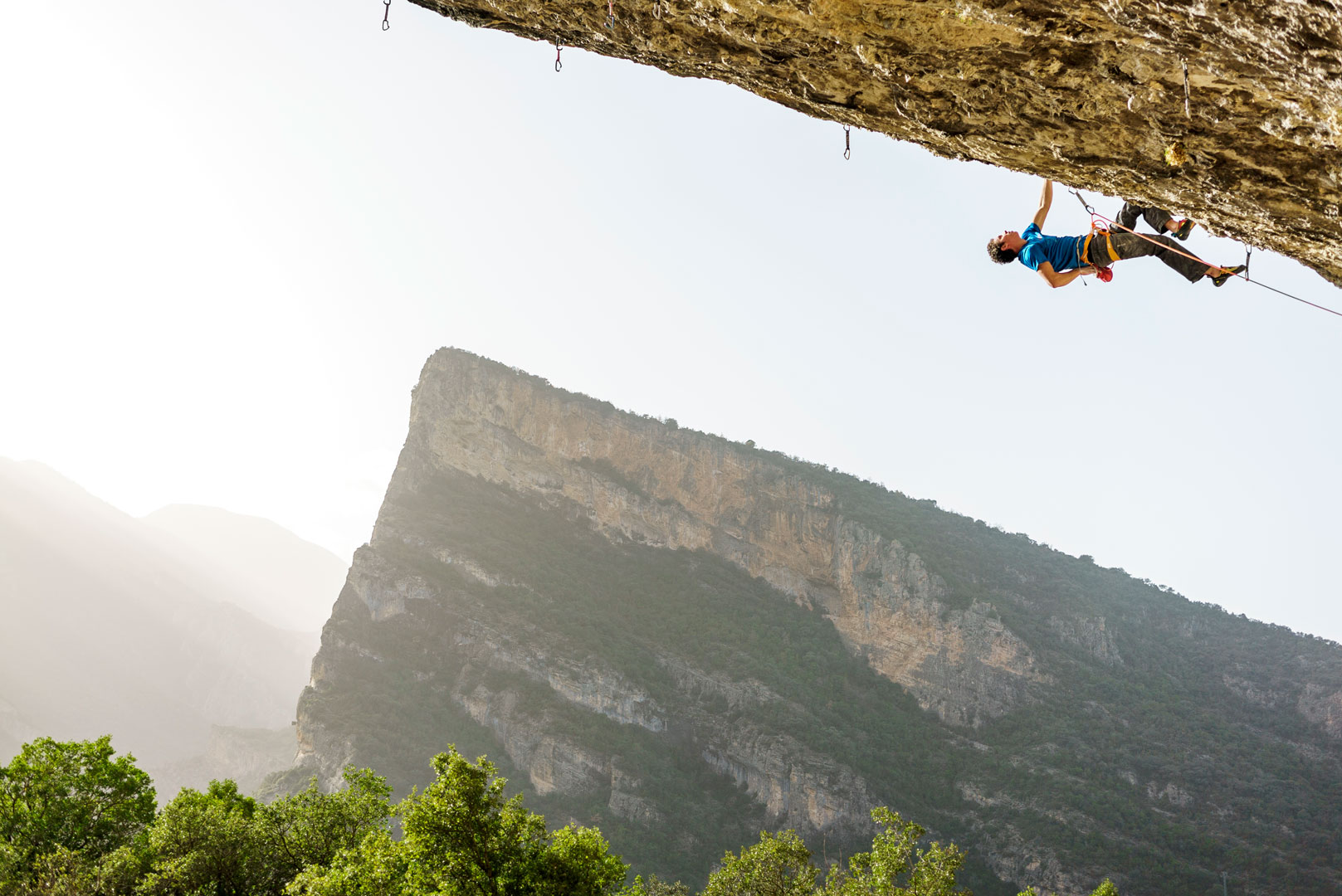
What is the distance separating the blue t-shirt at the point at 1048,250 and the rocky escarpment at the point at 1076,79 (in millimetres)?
1117

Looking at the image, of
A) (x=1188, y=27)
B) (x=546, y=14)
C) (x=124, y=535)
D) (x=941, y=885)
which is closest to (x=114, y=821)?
(x=546, y=14)

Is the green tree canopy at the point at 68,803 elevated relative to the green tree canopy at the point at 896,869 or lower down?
lower down

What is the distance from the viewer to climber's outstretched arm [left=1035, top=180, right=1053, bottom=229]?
246 inches

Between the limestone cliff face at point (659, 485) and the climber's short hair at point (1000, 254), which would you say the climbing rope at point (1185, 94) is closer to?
the climber's short hair at point (1000, 254)

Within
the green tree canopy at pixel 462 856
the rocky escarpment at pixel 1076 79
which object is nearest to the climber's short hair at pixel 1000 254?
the rocky escarpment at pixel 1076 79

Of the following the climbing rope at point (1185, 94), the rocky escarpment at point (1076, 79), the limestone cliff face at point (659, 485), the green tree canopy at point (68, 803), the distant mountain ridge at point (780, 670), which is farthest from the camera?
the limestone cliff face at point (659, 485)

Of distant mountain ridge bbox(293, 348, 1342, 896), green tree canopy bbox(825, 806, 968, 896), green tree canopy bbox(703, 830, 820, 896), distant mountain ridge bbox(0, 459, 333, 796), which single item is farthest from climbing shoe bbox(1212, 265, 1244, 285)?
distant mountain ridge bbox(0, 459, 333, 796)

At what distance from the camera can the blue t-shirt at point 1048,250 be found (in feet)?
20.6

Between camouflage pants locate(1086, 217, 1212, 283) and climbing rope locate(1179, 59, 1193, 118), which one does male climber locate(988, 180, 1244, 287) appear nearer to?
camouflage pants locate(1086, 217, 1212, 283)

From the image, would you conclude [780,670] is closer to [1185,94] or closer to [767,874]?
[767,874]

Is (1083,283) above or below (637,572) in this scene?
above

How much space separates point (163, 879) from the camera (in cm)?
1195

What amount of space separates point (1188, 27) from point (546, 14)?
4.40 m

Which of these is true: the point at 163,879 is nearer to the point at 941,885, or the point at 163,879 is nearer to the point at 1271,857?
the point at 941,885
